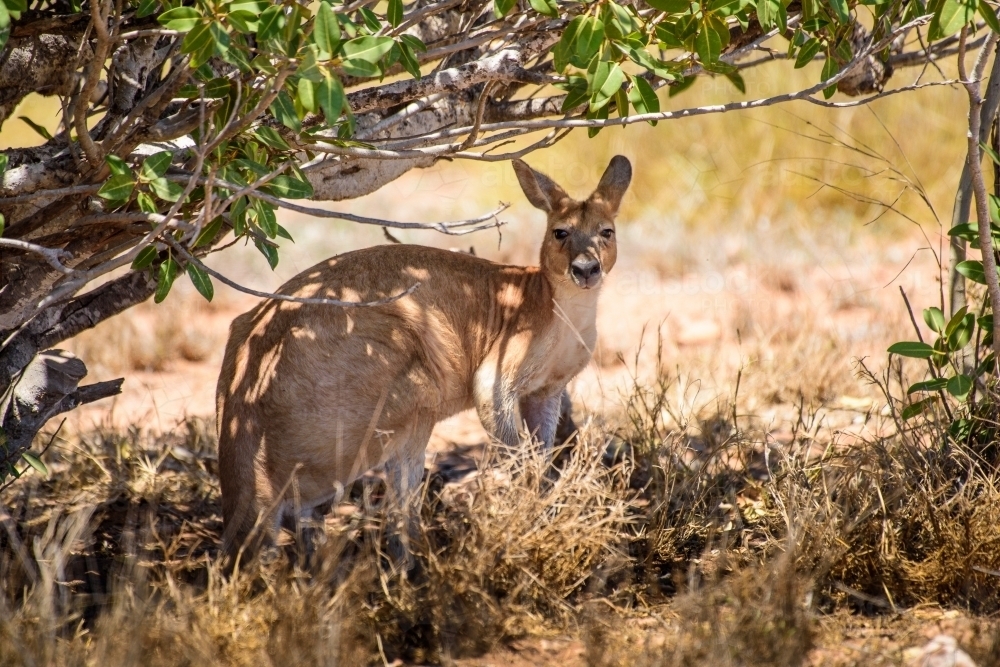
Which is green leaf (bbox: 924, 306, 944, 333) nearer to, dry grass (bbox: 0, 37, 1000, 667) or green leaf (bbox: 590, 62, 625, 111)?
dry grass (bbox: 0, 37, 1000, 667)

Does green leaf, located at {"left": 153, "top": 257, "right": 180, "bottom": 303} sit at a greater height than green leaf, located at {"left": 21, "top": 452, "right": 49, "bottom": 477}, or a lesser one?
greater

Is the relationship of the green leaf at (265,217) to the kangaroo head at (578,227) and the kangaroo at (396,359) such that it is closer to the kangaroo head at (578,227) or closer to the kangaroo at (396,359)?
the kangaroo at (396,359)

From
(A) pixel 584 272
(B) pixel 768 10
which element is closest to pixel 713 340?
(A) pixel 584 272

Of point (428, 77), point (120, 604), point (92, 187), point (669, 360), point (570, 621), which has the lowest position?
point (570, 621)

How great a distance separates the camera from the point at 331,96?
270cm

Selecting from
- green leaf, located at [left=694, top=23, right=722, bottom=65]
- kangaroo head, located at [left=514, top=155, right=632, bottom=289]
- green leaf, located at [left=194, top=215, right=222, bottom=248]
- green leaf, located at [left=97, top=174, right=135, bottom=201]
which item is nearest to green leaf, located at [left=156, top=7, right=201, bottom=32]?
green leaf, located at [left=97, top=174, right=135, bottom=201]

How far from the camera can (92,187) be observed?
10.9 feet

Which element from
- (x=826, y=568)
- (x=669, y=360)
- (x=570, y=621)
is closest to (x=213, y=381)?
(x=669, y=360)

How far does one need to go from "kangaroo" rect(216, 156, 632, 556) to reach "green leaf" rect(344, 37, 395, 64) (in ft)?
5.11

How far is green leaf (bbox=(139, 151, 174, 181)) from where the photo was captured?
3023mm

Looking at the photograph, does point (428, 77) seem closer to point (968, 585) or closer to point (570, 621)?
point (570, 621)

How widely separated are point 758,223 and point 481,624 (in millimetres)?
6417

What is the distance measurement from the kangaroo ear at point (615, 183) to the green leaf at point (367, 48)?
2.47 metres

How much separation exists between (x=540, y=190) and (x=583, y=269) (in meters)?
0.60
